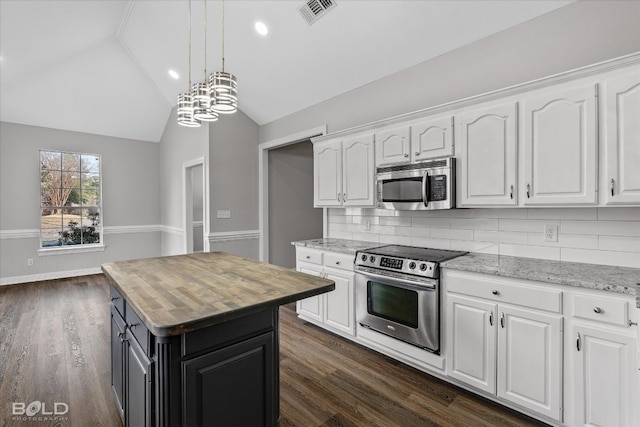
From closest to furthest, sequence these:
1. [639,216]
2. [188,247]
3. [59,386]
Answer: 1. [639,216]
2. [59,386]
3. [188,247]

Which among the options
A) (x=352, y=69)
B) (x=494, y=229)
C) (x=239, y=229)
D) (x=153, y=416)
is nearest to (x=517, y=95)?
(x=494, y=229)

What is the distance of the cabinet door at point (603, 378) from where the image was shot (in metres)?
1.65

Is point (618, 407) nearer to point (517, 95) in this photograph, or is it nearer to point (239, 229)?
point (517, 95)

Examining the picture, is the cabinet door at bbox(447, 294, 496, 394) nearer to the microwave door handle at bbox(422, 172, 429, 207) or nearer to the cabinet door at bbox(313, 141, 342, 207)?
the microwave door handle at bbox(422, 172, 429, 207)

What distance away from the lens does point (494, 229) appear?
265 centimetres

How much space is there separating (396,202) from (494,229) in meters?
0.83

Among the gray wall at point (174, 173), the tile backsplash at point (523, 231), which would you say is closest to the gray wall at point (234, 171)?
the gray wall at point (174, 173)

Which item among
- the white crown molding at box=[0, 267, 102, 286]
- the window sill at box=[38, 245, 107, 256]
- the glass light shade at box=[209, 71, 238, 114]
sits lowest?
the white crown molding at box=[0, 267, 102, 286]

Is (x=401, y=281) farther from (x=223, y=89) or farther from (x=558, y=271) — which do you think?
(x=223, y=89)

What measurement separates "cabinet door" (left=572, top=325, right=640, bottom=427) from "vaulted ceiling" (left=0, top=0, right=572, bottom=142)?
2232mm

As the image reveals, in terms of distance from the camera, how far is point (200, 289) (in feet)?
5.41

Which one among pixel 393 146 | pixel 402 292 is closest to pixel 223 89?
pixel 393 146

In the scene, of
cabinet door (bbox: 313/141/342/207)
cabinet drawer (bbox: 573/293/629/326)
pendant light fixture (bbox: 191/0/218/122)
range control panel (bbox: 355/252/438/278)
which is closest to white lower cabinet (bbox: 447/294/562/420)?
cabinet drawer (bbox: 573/293/629/326)

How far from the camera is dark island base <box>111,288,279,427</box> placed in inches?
51.0
